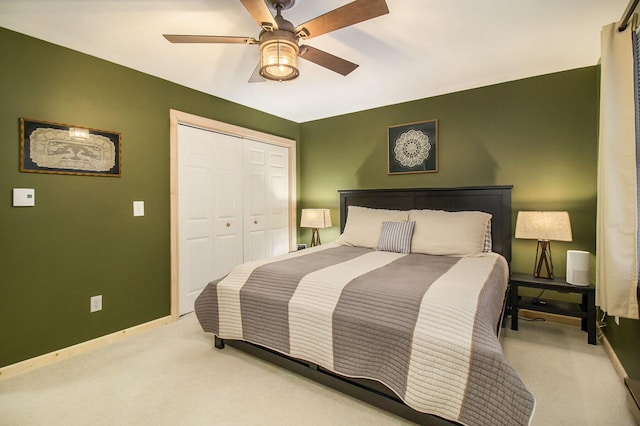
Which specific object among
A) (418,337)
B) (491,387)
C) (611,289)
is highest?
(611,289)

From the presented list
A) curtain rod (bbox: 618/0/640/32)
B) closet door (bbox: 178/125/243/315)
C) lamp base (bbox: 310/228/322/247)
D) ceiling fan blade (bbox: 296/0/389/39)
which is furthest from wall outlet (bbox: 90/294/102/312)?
curtain rod (bbox: 618/0/640/32)

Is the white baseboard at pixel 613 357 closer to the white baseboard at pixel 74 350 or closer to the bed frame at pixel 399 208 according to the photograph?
the bed frame at pixel 399 208

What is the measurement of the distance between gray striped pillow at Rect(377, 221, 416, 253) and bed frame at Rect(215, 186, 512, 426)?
63cm

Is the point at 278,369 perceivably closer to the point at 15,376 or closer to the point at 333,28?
the point at 15,376

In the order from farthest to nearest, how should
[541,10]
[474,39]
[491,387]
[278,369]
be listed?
[474,39], [278,369], [541,10], [491,387]

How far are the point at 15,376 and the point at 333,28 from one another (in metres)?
3.07

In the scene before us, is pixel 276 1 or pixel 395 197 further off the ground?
pixel 276 1

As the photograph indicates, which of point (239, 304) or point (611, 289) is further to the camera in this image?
point (239, 304)

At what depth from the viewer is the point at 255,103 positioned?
3744 millimetres

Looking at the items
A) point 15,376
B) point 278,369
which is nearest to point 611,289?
point 278,369

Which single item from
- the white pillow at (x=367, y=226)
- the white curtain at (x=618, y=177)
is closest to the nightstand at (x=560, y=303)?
the white curtain at (x=618, y=177)

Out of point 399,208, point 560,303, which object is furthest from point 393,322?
point 399,208

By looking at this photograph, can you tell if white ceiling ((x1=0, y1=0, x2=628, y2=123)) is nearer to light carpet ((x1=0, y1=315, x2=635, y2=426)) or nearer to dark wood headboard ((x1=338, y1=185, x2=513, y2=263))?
dark wood headboard ((x1=338, y1=185, x2=513, y2=263))

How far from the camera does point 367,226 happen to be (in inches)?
128
